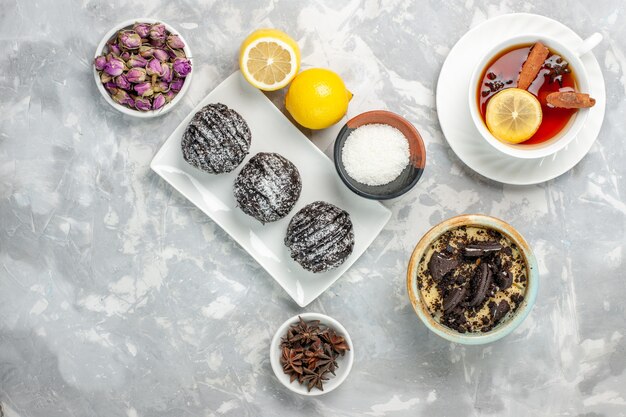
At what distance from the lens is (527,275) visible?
5.13ft

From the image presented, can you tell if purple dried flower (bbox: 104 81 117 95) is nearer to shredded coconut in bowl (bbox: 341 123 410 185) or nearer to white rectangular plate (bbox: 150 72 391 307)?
white rectangular plate (bbox: 150 72 391 307)

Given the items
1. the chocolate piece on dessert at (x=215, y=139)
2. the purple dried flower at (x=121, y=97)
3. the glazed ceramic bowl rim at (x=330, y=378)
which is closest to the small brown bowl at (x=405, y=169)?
the chocolate piece on dessert at (x=215, y=139)

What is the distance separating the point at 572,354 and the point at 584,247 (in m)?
0.31

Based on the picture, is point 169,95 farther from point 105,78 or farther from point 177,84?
point 105,78

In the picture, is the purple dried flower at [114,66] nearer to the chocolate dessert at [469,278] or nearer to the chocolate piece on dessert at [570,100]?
the chocolate dessert at [469,278]

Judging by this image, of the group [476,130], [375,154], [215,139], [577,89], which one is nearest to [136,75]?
[215,139]

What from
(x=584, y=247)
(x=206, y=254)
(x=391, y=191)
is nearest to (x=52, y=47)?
(x=206, y=254)

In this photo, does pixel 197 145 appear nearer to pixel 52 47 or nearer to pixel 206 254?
pixel 206 254

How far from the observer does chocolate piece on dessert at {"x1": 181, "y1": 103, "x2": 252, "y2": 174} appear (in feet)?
5.23

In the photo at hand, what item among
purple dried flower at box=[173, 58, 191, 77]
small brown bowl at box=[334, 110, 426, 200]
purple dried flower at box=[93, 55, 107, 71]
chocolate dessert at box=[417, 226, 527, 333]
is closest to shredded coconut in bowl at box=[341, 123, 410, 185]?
small brown bowl at box=[334, 110, 426, 200]

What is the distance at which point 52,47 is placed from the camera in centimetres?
177

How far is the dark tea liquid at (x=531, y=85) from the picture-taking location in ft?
5.20

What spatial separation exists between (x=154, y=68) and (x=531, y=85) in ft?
3.27

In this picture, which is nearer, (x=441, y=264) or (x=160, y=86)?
(x=441, y=264)
